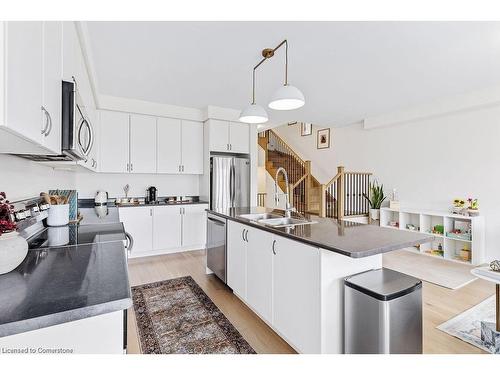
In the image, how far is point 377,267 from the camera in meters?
1.79

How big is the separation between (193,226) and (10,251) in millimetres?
3549

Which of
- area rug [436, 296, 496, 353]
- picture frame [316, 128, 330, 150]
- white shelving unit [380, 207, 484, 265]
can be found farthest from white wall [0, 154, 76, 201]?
picture frame [316, 128, 330, 150]

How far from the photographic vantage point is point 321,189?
5.19 m

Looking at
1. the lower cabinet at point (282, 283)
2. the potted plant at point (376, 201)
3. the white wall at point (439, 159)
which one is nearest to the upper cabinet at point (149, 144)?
the lower cabinet at point (282, 283)

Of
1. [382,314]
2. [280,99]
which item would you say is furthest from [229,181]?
[382,314]

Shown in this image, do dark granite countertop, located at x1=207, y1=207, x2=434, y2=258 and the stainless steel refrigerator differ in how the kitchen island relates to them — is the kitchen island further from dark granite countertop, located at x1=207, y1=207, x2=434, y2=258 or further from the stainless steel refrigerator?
the stainless steel refrigerator

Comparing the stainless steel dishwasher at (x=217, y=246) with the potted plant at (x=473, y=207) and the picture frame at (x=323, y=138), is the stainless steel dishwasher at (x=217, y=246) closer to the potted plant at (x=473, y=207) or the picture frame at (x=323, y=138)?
the potted plant at (x=473, y=207)

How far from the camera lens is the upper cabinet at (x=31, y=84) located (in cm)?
69

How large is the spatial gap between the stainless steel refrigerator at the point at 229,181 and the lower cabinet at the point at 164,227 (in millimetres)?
339

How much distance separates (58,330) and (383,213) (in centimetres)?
534

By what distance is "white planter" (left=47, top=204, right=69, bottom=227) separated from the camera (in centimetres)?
202

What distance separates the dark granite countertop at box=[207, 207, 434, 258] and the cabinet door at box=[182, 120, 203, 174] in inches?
112
